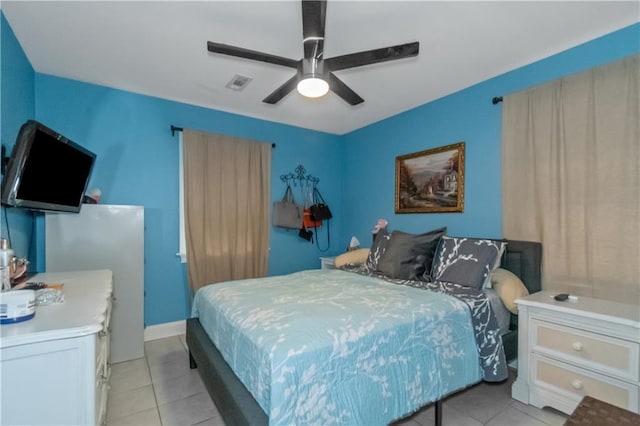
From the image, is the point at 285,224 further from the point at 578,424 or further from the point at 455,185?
the point at 578,424

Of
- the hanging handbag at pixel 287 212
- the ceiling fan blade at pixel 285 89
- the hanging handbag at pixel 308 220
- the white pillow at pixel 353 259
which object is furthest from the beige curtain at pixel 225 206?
the ceiling fan blade at pixel 285 89

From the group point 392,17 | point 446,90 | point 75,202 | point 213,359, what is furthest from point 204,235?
point 446,90

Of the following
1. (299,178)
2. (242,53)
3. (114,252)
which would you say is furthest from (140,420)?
(299,178)

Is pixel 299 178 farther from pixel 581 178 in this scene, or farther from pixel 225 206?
pixel 581 178

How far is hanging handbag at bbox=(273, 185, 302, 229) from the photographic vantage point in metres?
3.89

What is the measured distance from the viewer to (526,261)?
241 cm

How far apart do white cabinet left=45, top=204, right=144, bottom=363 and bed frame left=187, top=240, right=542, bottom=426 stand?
0.70 m

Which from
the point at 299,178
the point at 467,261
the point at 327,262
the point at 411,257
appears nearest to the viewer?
the point at 467,261

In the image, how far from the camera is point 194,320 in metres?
2.40

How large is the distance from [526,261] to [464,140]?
1262 mm

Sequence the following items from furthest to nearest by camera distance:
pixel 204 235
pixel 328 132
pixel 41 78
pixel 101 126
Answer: pixel 328 132, pixel 204 235, pixel 101 126, pixel 41 78

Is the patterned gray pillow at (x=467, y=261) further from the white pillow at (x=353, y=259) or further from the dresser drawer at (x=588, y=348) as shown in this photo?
the white pillow at (x=353, y=259)

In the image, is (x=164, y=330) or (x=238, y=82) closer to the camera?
(x=238, y=82)

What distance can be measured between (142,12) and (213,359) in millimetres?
2206
